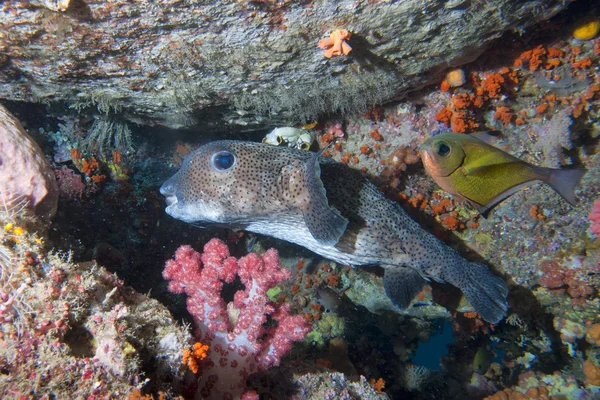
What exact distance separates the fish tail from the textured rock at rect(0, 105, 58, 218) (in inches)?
212

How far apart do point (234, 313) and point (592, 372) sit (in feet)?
21.0

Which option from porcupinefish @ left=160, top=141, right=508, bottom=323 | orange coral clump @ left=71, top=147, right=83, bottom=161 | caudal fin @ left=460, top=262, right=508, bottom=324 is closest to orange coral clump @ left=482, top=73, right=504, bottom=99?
porcupinefish @ left=160, top=141, right=508, bottom=323

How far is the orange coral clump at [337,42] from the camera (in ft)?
9.91

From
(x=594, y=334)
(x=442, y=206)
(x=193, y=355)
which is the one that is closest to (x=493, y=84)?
(x=442, y=206)

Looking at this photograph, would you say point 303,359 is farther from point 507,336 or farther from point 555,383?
point 555,383

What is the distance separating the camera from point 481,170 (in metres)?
3.51

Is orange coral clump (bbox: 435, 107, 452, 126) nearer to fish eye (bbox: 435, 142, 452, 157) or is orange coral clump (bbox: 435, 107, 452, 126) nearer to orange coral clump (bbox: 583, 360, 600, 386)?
fish eye (bbox: 435, 142, 452, 157)

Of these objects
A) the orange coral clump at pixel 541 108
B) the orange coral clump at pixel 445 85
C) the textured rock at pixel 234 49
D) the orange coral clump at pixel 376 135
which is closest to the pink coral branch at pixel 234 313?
the textured rock at pixel 234 49

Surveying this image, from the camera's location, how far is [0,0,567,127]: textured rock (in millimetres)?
2711

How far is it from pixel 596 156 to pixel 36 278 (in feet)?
21.8

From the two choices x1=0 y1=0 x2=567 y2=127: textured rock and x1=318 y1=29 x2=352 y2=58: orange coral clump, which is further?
x1=318 y1=29 x2=352 y2=58: orange coral clump

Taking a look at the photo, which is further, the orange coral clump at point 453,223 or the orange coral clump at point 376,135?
the orange coral clump at point 376,135

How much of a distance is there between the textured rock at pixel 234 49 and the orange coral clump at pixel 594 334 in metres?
4.84

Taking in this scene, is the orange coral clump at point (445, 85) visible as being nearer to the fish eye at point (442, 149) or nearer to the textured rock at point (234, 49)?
the textured rock at point (234, 49)
